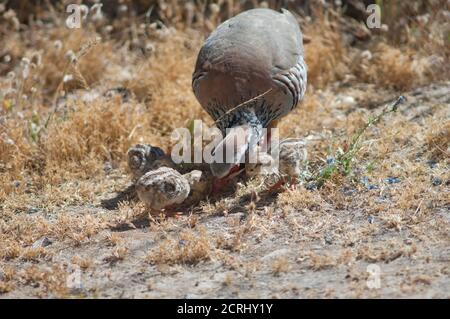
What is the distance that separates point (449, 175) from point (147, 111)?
2.82 meters

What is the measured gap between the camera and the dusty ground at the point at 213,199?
4.50 m

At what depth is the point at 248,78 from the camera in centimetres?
542

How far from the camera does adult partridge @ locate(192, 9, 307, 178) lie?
5422mm

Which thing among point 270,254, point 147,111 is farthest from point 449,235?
point 147,111

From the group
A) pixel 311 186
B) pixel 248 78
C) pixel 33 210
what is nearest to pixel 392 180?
pixel 311 186

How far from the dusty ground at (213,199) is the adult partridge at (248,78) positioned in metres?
0.51

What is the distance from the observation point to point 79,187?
6.05 m

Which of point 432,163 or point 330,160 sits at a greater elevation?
point 330,160

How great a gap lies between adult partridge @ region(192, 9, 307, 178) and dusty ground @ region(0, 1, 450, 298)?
0.51 meters

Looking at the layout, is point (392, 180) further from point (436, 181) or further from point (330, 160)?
point (330, 160)

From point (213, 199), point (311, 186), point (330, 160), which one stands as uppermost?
point (330, 160)

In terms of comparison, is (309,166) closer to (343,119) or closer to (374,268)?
(343,119)

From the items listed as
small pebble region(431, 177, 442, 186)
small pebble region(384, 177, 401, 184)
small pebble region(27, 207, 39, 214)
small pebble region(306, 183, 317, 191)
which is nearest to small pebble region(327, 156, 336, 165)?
small pebble region(306, 183, 317, 191)

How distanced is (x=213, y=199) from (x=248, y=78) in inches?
35.8
